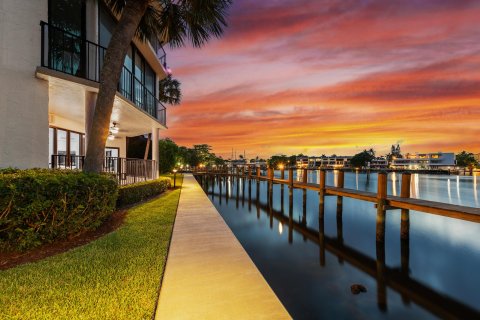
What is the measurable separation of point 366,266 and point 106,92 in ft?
29.7

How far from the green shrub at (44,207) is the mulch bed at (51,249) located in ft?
0.50

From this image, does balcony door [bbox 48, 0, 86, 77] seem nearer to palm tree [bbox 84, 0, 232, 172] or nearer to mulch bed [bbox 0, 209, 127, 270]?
palm tree [bbox 84, 0, 232, 172]

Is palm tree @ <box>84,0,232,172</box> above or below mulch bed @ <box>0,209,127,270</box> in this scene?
above

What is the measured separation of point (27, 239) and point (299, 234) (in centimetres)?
930

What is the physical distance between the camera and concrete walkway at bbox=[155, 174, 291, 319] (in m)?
2.93

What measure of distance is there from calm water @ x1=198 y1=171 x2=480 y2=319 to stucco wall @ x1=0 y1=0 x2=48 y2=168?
23.1 ft

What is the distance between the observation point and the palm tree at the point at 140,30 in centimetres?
702

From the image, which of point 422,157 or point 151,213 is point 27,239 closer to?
point 151,213

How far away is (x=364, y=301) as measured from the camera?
554 cm

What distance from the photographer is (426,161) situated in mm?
144375

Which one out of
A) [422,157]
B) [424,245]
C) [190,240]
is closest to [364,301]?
[190,240]

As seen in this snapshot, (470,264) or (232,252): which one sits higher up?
(232,252)

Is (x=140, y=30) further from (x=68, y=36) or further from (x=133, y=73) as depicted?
(x=133, y=73)

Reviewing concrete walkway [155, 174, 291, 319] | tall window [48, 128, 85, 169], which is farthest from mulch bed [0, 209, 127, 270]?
tall window [48, 128, 85, 169]
